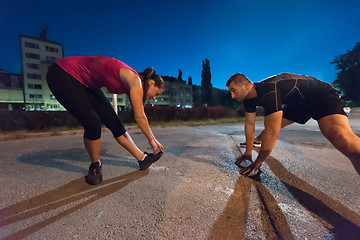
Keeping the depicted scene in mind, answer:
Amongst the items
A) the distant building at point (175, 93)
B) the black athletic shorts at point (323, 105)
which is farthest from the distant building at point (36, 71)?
the black athletic shorts at point (323, 105)

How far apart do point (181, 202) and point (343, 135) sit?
1.49 meters

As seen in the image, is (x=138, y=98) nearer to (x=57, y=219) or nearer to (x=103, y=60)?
(x=103, y=60)

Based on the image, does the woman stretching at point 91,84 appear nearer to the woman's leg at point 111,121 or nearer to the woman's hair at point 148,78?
→ the woman's hair at point 148,78

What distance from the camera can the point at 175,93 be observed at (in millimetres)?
40969

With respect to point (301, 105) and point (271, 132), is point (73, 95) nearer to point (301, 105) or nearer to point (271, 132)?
point (271, 132)

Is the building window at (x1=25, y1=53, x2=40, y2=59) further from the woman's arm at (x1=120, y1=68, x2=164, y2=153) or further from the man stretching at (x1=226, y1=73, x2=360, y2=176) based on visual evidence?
the man stretching at (x1=226, y1=73, x2=360, y2=176)

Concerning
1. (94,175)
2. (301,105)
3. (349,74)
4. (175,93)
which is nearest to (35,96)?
(175,93)

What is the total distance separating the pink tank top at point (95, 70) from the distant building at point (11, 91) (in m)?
30.1

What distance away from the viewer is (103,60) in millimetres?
1520

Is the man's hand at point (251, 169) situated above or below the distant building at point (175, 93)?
below

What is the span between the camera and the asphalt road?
0.98 metres

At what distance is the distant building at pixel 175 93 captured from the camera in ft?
128

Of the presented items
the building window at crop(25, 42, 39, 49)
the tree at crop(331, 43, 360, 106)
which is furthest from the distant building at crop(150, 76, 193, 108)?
the tree at crop(331, 43, 360, 106)

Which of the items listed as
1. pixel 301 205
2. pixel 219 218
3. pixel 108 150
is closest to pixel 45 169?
pixel 108 150
